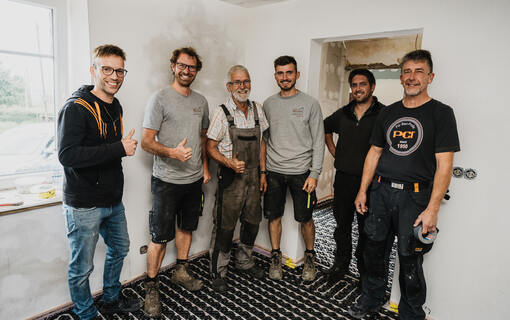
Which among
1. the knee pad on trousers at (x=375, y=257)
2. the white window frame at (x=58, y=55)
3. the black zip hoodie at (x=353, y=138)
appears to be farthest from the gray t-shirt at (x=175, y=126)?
the knee pad on trousers at (x=375, y=257)

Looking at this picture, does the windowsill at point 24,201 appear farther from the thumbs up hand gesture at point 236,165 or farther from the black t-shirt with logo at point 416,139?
the black t-shirt with logo at point 416,139

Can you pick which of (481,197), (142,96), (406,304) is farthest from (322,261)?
(142,96)

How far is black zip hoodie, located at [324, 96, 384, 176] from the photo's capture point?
2.36 meters

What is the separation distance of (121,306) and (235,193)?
1134 millimetres

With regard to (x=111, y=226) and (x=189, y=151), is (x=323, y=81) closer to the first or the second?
(x=189, y=151)

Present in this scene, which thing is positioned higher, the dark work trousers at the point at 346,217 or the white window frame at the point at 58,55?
the white window frame at the point at 58,55

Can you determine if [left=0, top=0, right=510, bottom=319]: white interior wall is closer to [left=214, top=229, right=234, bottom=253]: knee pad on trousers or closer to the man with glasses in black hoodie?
the man with glasses in black hoodie

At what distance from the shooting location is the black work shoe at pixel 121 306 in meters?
2.09

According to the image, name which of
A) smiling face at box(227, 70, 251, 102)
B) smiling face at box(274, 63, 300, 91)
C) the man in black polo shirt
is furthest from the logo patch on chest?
smiling face at box(227, 70, 251, 102)

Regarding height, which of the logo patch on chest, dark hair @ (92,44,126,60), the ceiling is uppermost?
the ceiling

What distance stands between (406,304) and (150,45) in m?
2.64

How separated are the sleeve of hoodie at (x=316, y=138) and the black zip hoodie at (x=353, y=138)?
151 millimetres

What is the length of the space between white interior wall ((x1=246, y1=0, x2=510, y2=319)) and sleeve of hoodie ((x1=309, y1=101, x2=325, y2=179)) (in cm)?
79

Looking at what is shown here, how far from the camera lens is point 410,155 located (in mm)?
1881
